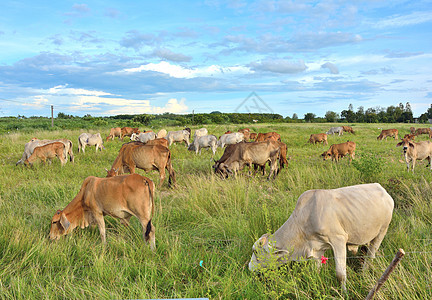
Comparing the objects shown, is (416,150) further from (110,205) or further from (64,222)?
(64,222)

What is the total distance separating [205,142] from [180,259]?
1459 cm

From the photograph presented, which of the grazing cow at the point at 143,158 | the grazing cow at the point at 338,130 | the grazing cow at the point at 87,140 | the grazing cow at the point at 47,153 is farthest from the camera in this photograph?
the grazing cow at the point at 338,130

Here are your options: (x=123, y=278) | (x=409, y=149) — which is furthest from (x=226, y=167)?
(x=409, y=149)

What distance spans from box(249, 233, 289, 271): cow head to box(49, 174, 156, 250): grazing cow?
201cm

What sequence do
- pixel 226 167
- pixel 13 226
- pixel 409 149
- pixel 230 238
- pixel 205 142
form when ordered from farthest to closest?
pixel 205 142 → pixel 409 149 → pixel 226 167 → pixel 13 226 → pixel 230 238

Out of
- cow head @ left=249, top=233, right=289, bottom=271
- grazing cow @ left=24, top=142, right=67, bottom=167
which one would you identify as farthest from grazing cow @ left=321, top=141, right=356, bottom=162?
grazing cow @ left=24, top=142, right=67, bottom=167

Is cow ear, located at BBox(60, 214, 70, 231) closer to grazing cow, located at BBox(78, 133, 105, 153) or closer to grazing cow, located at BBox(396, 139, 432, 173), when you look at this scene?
grazing cow, located at BBox(396, 139, 432, 173)

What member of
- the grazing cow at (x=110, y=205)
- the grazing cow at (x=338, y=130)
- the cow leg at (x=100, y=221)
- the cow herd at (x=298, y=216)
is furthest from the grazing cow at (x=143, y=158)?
the grazing cow at (x=338, y=130)

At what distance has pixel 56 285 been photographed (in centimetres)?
391

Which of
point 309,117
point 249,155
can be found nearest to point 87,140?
point 249,155

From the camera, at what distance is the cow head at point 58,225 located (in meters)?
Answer: 5.17

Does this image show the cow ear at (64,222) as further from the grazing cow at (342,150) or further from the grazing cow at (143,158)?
the grazing cow at (342,150)

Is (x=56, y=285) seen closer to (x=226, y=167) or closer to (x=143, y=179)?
(x=143, y=179)

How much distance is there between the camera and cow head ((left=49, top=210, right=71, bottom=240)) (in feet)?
17.0
